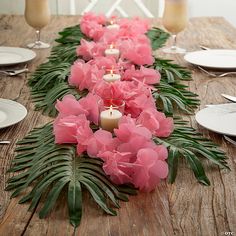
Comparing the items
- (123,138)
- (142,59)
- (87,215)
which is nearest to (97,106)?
(123,138)

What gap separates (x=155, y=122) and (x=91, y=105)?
125 mm

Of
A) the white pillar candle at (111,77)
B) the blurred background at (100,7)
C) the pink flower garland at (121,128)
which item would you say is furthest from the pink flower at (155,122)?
the blurred background at (100,7)

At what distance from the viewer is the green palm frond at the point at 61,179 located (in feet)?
2.52

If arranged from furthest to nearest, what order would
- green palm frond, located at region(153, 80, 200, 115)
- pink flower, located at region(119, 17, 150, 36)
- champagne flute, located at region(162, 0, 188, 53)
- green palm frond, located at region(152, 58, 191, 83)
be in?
champagne flute, located at region(162, 0, 188, 53), pink flower, located at region(119, 17, 150, 36), green palm frond, located at region(152, 58, 191, 83), green palm frond, located at region(153, 80, 200, 115)

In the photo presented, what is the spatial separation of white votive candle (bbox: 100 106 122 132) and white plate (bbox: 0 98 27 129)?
0.66 ft

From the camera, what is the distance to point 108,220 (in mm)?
749

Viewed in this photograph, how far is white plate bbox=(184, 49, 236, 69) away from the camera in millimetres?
1580

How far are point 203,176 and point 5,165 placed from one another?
1.06ft

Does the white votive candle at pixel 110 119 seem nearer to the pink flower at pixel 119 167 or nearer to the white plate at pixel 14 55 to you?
the pink flower at pixel 119 167

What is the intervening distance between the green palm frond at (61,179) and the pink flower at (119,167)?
11 mm

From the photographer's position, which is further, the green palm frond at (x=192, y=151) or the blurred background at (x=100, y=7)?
the blurred background at (x=100, y=7)

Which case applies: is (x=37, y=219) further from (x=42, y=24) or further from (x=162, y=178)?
(x=42, y=24)

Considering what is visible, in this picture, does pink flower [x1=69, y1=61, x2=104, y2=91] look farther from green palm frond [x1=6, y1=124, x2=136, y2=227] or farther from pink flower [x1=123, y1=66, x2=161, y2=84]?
green palm frond [x1=6, y1=124, x2=136, y2=227]

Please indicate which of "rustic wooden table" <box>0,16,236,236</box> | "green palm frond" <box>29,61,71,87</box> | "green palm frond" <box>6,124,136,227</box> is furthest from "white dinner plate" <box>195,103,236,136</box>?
"green palm frond" <box>29,61,71,87</box>
